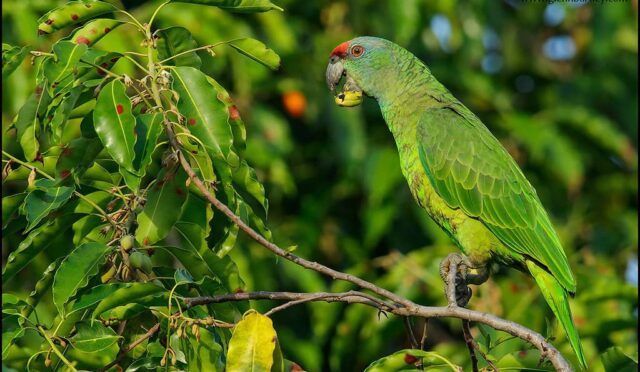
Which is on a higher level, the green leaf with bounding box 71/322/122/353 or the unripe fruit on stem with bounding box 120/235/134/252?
the unripe fruit on stem with bounding box 120/235/134/252

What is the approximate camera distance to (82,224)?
8.97 ft

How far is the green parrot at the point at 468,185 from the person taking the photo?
358 cm

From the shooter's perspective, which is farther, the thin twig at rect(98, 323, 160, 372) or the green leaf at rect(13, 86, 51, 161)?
the green leaf at rect(13, 86, 51, 161)

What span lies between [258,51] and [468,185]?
1.22 m

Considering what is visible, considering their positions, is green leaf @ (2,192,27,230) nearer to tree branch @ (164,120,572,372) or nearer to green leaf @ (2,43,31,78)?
green leaf @ (2,43,31,78)

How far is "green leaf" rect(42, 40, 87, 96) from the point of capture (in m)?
2.43

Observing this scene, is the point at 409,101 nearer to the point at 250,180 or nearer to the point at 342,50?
the point at 342,50

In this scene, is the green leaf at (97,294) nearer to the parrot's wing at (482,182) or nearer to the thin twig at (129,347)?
the thin twig at (129,347)

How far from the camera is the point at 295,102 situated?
19.4 feet

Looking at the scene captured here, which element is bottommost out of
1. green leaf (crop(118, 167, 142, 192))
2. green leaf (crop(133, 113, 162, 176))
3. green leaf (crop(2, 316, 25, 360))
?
green leaf (crop(2, 316, 25, 360))

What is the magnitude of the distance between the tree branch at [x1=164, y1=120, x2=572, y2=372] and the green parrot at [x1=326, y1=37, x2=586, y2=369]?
0.99m

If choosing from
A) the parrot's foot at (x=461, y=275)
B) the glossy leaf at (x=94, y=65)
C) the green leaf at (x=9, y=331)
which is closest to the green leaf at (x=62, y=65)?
the glossy leaf at (x=94, y=65)

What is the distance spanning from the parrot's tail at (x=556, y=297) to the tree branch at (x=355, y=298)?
772 millimetres

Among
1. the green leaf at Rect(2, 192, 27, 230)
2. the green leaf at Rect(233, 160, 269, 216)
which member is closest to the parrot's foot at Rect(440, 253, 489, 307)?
the green leaf at Rect(233, 160, 269, 216)
